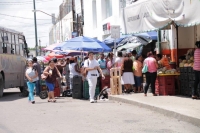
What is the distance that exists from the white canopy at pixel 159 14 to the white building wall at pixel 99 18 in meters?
8.48

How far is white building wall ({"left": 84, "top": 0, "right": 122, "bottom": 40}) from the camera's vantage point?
2720 cm

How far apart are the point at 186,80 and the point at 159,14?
2.65m

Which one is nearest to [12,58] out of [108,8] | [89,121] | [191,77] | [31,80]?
[31,80]

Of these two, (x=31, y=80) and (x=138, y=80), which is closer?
(x=31, y=80)

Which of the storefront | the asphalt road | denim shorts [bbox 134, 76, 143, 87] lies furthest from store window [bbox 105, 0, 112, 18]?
the asphalt road

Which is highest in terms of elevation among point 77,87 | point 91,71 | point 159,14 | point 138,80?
point 159,14

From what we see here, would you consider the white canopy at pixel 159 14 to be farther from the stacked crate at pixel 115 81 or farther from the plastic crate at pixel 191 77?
the plastic crate at pixel 191 77

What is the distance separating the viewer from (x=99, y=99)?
16312 millimetres

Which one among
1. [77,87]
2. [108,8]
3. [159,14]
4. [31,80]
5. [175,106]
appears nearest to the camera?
[175,106]

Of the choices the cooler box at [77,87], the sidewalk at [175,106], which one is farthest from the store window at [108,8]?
the sidewalk at [175,106]

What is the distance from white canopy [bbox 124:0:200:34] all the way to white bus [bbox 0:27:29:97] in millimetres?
7089

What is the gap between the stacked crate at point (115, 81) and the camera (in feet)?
53.3

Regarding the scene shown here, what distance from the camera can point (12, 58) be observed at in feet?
69.4

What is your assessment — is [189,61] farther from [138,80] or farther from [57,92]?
[57,92]
